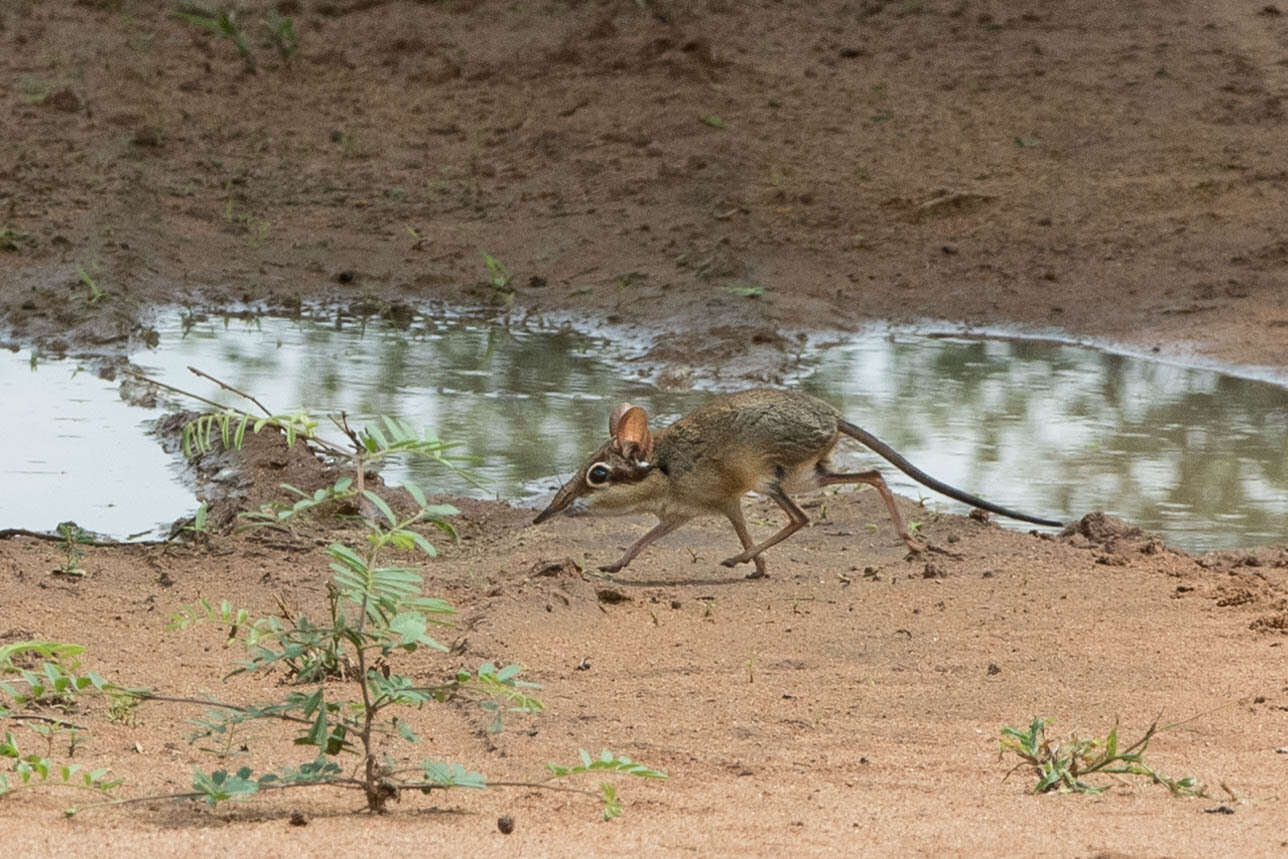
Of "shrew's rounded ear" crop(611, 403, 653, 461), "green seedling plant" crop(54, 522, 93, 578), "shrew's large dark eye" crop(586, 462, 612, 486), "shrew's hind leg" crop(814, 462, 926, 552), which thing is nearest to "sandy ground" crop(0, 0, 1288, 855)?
"green seedling plant" crop(54, 522, 93, 578)

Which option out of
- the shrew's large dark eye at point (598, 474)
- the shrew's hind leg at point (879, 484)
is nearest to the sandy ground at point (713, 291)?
the shrew's hind leg at point (879, 484)

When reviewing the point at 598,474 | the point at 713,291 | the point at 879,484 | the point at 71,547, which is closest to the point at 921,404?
the point at 713,291

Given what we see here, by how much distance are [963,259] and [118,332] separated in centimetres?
579

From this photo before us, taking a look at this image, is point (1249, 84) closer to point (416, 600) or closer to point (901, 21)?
point (901, 21)

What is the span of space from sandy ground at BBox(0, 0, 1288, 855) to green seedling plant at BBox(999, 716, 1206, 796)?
0.07 m

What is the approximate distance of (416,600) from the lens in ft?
11.9

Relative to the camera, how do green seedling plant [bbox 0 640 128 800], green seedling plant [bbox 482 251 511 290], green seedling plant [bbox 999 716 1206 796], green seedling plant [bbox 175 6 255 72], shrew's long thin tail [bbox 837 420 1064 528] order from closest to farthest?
green seedling plant [bbox 0 640 128 800] < green seedling plant [bbox 999 716 1206 796] < shrew's long thin tail [bbox 837 420 1064 528] < green seedling plant [bbox 482 251 511 290] < green seedling plant [bbox 175 6 255 72]

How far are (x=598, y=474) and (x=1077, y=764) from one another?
2888mm

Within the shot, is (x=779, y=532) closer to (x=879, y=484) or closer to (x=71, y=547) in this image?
(x=879, y=484)

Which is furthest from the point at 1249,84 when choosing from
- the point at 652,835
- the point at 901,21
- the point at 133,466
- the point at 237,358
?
the point at 652,835

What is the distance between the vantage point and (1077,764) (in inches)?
168

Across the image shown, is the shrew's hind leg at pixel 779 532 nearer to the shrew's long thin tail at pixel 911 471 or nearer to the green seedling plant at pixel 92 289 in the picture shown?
the shrew's long thin tail at pixel 911 471

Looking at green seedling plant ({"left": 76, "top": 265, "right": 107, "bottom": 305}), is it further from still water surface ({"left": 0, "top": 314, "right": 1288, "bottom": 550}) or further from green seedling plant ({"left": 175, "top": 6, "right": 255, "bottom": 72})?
green seedling plant ({"left": 175, "top": 6, "right": 255, "bottom": 72})

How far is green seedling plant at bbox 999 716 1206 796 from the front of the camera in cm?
400
